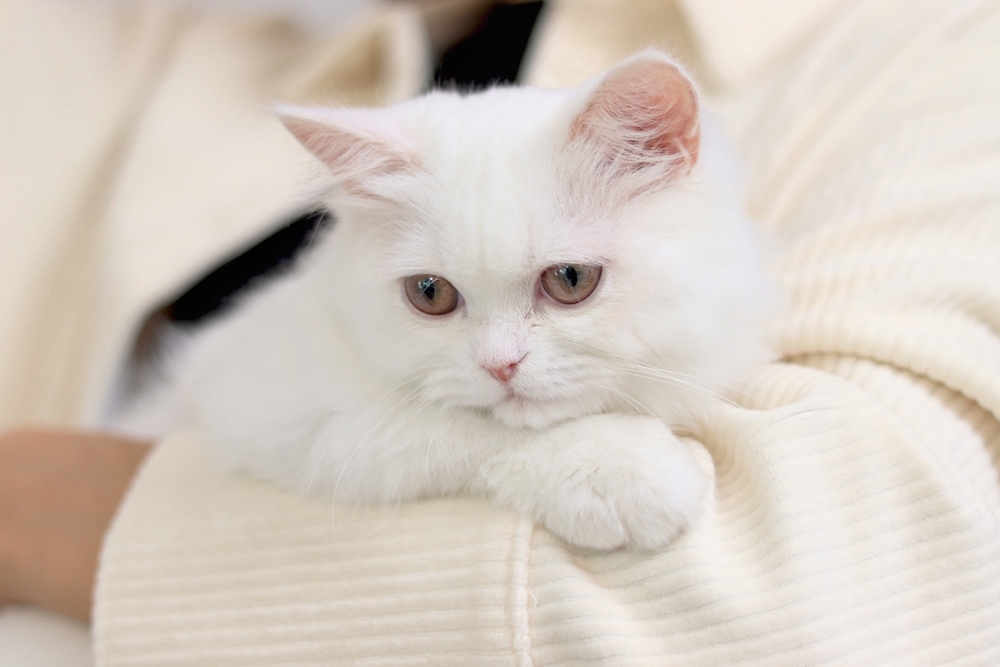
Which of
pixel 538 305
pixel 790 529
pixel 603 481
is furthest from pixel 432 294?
pixel 790 529

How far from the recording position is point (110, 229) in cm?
170

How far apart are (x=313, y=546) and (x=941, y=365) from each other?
815mm

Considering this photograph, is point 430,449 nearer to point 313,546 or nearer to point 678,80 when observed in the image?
point 313,546

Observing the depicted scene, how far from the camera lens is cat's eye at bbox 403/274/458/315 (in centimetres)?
81

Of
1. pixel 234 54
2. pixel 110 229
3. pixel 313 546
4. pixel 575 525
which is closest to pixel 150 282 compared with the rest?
pixel 110 229

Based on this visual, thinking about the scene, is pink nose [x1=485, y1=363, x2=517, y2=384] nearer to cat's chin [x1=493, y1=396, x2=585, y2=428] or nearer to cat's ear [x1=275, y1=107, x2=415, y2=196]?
cat's chin [x1=493, y1=396, x2=585, y2=428]

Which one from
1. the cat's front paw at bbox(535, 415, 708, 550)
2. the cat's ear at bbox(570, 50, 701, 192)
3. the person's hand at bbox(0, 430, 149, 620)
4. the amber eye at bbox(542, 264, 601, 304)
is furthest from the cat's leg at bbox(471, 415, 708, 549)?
the person's hand at bbox(0, 430, 149, 620)

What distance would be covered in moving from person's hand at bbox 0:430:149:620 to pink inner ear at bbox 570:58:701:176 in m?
1.05

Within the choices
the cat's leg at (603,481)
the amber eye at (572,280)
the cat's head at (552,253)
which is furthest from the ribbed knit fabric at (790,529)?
the amber eye at (572,280)

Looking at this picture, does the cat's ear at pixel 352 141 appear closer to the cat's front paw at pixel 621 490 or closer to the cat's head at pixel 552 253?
the cat's head at pixel 552 253

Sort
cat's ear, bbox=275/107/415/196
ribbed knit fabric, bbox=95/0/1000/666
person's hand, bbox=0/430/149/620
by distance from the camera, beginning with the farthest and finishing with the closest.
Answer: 1. person's hand, bbox=0/430/149/620
2. cat's ear, bbox=275/107/415/196
3. ribbed knit fabric, bbox=95/0/1000/666

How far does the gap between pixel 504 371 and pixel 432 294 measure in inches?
5.8

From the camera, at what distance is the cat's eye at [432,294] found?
814mm

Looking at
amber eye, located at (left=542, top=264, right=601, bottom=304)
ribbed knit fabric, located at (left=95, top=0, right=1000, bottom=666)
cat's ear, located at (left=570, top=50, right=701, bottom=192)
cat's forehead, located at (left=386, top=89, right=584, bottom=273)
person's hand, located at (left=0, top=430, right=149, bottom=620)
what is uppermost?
cat's ear, located at (left=570, top=50, right=701, bottom=192)
